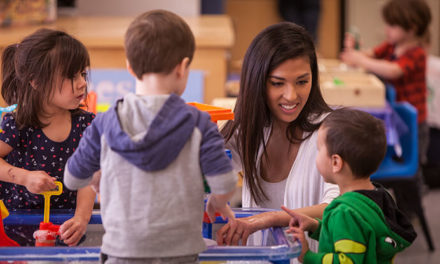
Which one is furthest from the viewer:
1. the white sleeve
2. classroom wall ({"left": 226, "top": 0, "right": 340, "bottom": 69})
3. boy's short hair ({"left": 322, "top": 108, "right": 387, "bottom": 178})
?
classroom wall ({"left": 226, "top": 0, "right": 340, "bottom": 69})

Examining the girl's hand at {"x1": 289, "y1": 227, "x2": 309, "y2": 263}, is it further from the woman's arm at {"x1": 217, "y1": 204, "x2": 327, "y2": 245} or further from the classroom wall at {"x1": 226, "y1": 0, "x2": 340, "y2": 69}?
the classroom wall at {"x1": 226, "y1": 0, "x2": 340, "y2": 69}

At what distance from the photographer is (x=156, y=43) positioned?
1058mm

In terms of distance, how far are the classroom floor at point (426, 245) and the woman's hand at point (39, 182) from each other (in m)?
2.01

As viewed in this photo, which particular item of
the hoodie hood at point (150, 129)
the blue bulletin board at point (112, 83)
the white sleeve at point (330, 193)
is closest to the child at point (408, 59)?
the blue bulletin board at point (112, 83)

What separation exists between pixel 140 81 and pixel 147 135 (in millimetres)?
116

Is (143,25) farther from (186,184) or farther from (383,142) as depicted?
(383,142)

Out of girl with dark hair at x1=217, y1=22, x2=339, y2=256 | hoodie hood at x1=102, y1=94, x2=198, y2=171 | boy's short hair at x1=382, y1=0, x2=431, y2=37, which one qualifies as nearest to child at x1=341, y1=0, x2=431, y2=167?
boy's short hair at x1=382, y1=0, x2=431, y2=37

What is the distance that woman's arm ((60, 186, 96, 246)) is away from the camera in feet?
4.25

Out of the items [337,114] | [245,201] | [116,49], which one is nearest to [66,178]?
[337,114]

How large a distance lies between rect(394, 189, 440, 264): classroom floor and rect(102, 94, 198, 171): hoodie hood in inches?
83.0

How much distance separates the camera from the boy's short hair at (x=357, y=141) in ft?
4.07

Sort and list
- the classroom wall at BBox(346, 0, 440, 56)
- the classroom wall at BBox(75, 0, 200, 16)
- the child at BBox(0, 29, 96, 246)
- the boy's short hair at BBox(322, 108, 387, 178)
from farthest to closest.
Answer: the classroom wall at BBox(346, 0, 440, 56)
the classroom wall at BBox(75, 0, 200, 16)
the child at BBox(0, 29, 96, 246)
the boy's short hair at BBox(322, 108, 387, 178)

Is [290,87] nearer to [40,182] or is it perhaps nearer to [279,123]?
[279,123]

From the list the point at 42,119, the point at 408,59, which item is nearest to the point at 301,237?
the point at 42,119
